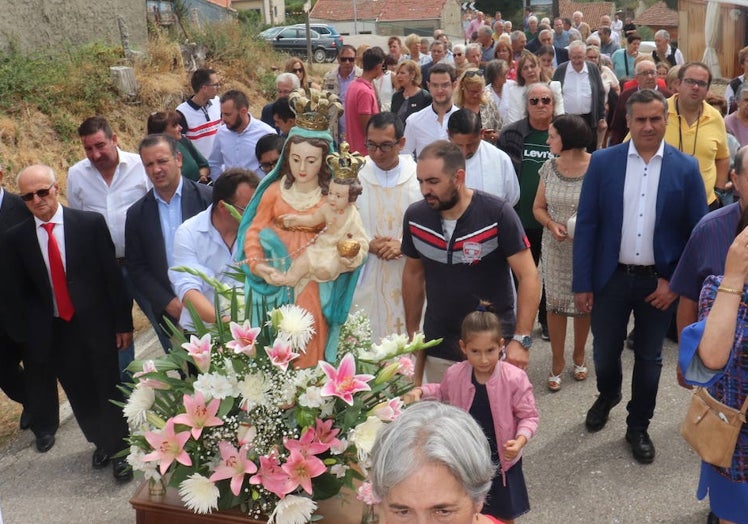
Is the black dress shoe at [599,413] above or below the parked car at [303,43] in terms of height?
below

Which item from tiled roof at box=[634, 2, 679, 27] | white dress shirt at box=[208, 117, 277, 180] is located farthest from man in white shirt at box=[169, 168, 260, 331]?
tiled roof at box=[634, 2, 679, 27]

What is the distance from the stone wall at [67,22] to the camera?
12.0 metres

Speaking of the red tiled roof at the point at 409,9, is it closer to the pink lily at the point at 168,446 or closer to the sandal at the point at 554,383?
the sandal at the point at 554,383

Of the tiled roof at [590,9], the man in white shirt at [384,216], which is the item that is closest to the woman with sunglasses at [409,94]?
the man in white shirt at [384,216]

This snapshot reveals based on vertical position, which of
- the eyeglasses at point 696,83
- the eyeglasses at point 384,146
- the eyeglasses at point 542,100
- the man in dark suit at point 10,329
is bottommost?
the man in dark suit at point 10,329

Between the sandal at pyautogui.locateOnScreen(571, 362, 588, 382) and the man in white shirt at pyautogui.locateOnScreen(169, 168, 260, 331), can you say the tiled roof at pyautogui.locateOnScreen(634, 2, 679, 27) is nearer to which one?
the sandal at pyautogui.locateOnScreen(571, 362, 588, 382)

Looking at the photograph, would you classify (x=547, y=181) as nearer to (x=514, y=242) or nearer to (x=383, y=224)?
(x=383, y=224)

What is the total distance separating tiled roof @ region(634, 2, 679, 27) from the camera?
52125mm

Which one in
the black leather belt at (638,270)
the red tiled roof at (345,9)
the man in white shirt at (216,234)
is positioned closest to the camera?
the man in white shirt at (216,234)

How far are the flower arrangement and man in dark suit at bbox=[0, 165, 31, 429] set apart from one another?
212 cm

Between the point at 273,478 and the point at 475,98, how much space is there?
16.0ft

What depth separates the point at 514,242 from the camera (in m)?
4.03

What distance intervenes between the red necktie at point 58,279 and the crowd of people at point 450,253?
0.04 feet

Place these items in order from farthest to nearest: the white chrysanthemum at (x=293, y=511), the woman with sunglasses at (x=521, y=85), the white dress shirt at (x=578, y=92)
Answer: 1. the white dress shirt at (x=578, y=92)
2. the woman with sunglasses at (x=521, y=85)
3. the white chrysanthemum at (x=293, y=511)
